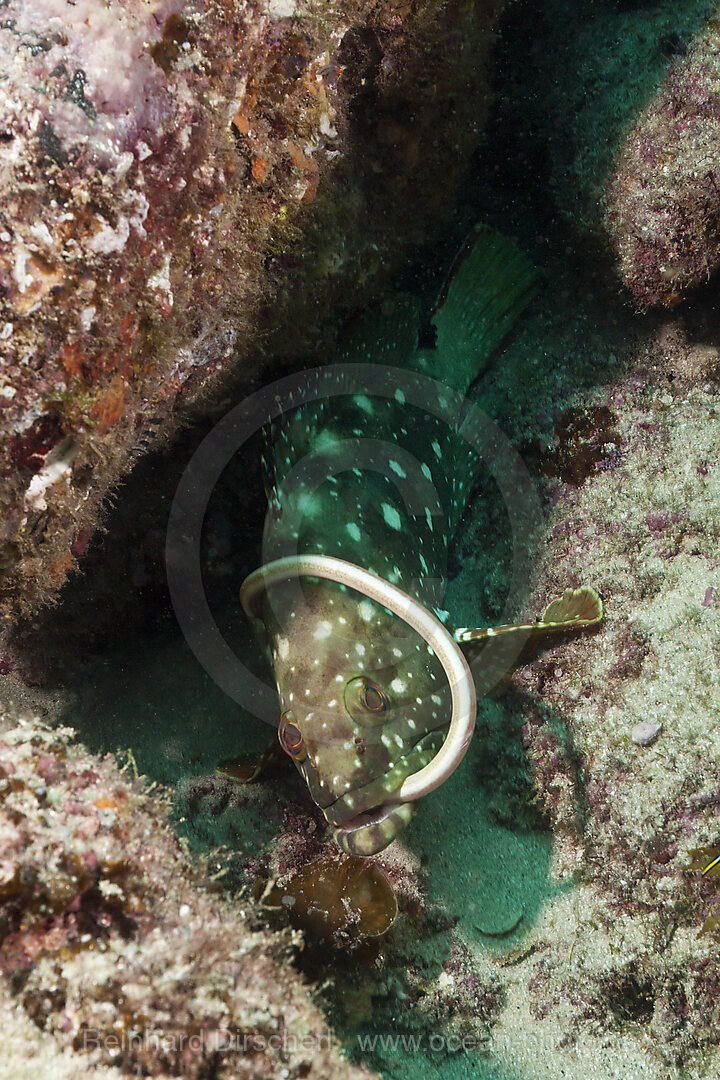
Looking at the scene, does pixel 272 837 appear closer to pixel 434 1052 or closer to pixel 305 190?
pixel 434 1052

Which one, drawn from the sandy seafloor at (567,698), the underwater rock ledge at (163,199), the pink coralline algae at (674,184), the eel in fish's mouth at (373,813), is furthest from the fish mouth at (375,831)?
the pink coralline algae at (674,184)

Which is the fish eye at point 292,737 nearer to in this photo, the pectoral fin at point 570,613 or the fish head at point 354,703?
the fish head at point 354,703

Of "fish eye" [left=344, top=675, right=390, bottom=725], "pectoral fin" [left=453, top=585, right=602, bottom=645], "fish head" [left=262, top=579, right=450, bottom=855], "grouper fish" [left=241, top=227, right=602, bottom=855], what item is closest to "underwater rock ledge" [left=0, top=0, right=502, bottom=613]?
"grouper fish" [left=241, top=227, right=602, bottom=855]

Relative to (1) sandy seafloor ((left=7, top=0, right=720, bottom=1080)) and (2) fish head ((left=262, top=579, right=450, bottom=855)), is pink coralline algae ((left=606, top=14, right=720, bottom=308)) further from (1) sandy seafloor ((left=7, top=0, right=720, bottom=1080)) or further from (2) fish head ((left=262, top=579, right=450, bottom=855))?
(2) fish head ((left=262, top=579, right=450, bottom=855))

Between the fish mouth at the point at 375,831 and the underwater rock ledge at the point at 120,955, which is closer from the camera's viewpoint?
the underwater rock ledge at the point at 120,955

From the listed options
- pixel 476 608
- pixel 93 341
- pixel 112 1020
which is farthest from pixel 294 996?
pixel 476 608

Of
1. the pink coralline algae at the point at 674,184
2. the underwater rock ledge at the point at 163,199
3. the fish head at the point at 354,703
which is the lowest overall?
the fish head at the point at 354,703

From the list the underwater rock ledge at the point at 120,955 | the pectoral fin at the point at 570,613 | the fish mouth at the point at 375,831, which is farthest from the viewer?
the pectoral fin at the point at 570,613
